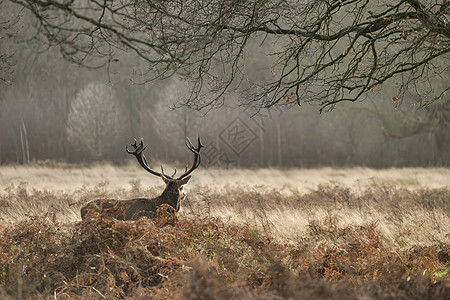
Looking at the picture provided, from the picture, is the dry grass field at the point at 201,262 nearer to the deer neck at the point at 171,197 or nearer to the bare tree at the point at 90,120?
the deer neck at the point at 171,197

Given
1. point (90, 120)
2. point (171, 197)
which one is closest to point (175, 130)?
point (90, 120)

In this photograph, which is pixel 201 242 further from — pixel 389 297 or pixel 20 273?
pixel 389 297

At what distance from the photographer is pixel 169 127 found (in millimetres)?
30688

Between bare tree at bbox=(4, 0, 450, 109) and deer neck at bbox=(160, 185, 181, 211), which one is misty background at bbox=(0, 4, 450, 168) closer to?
bare tree at bbox=(4, 0, 450, 109)

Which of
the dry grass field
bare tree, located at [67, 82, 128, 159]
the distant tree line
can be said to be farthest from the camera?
bare tree, located at [67, 82, 128, 159]

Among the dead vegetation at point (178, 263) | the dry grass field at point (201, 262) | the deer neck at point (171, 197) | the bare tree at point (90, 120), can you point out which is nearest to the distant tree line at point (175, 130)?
the bare tree at point (90, 120)

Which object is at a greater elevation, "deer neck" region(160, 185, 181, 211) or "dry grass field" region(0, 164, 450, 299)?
"deer neck" region(160, 185, 181, 211)

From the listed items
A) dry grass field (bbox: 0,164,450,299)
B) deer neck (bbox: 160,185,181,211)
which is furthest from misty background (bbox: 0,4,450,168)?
dry grass field (bbox: 0,164,450,299)

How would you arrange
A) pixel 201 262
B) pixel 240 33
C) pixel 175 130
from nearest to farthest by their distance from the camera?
pixel 201 262 < pixel 240 33 < pixel 175 130

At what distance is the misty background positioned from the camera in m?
29.8

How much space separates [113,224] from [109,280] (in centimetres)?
82

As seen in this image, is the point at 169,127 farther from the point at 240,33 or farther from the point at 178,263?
the point at 178,263

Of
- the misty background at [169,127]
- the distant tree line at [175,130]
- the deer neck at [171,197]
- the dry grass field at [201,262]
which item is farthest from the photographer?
the distant tree line at [175,130]

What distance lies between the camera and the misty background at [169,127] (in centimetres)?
2984
